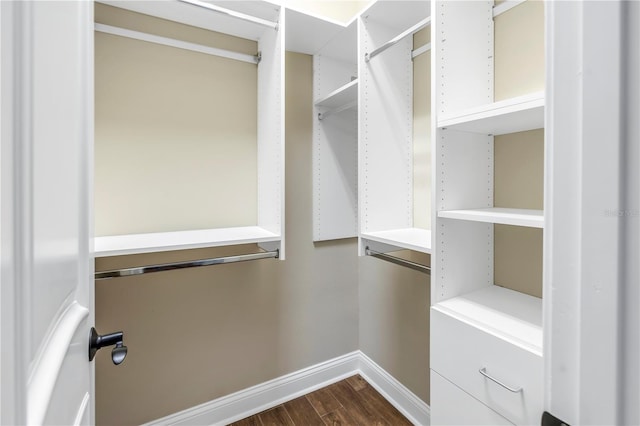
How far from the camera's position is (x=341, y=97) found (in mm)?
1783

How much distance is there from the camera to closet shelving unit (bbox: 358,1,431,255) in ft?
4.92

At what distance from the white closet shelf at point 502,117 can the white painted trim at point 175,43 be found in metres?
1.18

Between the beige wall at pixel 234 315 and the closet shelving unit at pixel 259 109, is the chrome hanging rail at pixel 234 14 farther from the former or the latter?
the beige wall at pixel 234 315

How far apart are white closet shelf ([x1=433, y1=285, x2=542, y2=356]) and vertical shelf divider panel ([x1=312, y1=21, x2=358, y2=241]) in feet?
3.29

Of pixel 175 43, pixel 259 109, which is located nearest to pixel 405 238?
pixel 259 109

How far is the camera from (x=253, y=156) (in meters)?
1.77

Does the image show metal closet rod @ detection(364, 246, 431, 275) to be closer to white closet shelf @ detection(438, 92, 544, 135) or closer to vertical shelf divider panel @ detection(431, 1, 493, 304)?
vertical shelf divider panel @ detection(431, 1, 493, 304)

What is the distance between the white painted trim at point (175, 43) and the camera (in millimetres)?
1393

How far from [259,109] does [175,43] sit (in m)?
0.51

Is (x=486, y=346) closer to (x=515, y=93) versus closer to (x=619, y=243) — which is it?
(x=619, y=243)

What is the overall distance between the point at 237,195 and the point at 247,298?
60cm

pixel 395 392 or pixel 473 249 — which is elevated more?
pixel 473 249

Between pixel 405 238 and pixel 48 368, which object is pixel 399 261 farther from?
pixel 48 368

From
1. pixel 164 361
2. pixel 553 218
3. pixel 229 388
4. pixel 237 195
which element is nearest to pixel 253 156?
pixel 237 195
